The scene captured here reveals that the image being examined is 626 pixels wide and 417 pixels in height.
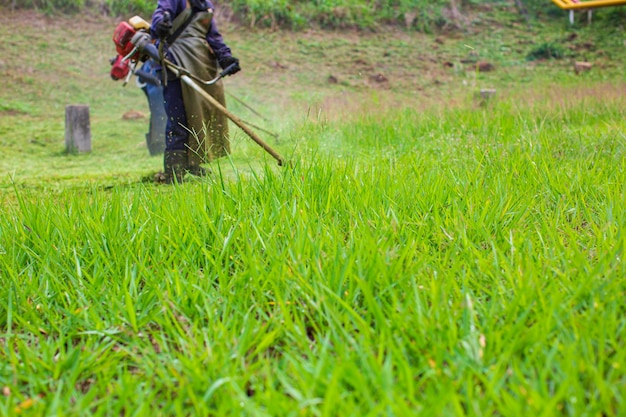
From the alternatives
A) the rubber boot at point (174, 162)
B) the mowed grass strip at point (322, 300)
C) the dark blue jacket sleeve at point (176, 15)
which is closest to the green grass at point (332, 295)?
the mowed grass strip at point (322, 300)

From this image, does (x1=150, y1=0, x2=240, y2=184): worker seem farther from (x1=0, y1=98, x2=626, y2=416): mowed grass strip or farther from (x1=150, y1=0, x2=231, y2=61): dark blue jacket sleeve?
(x1=0, y1=98, x2=626, y2=416): mowed grass strip

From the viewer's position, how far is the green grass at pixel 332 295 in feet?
4.40

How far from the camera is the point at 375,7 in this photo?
16328mm

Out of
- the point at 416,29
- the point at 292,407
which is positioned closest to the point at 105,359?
the point at 292,407

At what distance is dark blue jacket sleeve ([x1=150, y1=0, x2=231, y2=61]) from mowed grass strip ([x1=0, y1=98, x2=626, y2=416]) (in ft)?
7.28

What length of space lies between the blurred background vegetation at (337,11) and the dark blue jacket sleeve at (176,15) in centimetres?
1048

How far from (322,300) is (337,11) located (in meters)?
15.1

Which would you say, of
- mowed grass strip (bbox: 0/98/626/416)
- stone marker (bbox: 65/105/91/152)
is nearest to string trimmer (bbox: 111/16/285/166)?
mowed grass strip (bbox: 0/98/626/416)

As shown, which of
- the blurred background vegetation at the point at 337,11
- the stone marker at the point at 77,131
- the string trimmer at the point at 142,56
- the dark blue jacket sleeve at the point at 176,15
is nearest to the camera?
the string trimmer at the point at 142,56

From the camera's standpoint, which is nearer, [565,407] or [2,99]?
[565,407]

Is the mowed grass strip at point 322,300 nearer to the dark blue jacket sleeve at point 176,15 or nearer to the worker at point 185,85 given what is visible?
the worker at point 185,85

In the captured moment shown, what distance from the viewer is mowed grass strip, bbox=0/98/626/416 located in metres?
1.34

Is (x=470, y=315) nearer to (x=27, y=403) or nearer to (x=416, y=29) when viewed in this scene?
(x=27, y=403)

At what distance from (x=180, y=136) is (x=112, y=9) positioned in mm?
11768
